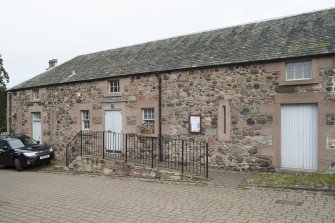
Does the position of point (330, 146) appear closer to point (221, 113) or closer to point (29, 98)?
point (221, 113)

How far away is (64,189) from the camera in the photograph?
33.2ft

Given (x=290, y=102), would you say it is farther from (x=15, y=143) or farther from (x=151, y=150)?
(x=15, y=143)

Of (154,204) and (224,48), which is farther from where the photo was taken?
(224,48)

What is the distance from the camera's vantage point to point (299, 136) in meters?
11.0

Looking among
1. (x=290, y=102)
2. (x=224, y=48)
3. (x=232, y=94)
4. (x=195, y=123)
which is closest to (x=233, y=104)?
(x=232, y=94)

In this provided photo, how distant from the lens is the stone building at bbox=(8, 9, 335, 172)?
10.7m

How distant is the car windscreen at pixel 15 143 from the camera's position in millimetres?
15742

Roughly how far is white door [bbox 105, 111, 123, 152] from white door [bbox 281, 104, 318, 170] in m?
7.28

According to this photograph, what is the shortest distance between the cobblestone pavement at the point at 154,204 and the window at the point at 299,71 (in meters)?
4.08

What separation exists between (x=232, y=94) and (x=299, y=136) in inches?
106

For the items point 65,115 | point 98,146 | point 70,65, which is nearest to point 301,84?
point 98,146

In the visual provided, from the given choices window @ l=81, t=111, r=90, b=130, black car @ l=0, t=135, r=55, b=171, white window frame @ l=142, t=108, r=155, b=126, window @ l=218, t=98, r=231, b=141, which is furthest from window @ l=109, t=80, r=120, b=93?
window @ l=218, t=98, r=231, b=141

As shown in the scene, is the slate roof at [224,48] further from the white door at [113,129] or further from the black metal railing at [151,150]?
the black metal railing at [151,150]

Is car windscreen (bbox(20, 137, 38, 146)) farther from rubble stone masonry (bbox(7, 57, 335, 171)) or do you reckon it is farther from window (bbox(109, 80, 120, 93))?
window (bbox(109, 80, 120, 93))
